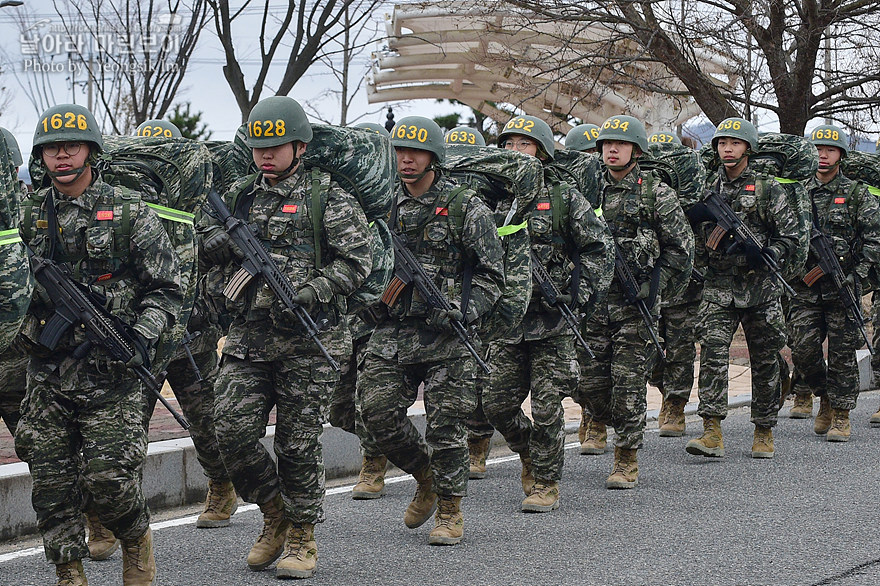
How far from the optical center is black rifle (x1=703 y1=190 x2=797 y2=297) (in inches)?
369

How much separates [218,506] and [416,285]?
1.70 meters

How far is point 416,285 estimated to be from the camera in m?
6.80

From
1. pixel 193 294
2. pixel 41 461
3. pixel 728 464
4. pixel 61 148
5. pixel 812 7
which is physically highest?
pixel 812 7

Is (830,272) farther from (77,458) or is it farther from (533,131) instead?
(77,458)

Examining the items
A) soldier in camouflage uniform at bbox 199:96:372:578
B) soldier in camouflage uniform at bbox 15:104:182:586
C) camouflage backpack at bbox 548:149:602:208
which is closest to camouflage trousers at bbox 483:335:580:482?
camouflage backpack at bbox 548:149:602:208

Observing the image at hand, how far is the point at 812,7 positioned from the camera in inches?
639

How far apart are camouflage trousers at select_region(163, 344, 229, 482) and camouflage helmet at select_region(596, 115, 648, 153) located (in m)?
3.29

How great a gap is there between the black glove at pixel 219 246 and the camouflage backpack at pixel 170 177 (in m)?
0.09

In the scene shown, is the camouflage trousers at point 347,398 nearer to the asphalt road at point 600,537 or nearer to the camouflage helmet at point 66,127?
the asphalt road at point 600,537

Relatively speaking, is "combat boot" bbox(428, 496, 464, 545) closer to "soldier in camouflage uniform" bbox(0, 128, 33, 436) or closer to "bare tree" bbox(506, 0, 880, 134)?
"soldier in camouflage uniform" bbox(0, 128, 33, 436)

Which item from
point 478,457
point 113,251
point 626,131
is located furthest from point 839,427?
point 113,251

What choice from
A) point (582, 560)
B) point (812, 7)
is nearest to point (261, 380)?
point (582, 560)

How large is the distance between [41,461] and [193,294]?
1.02 m

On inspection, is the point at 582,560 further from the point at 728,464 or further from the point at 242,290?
the point at 728,464
